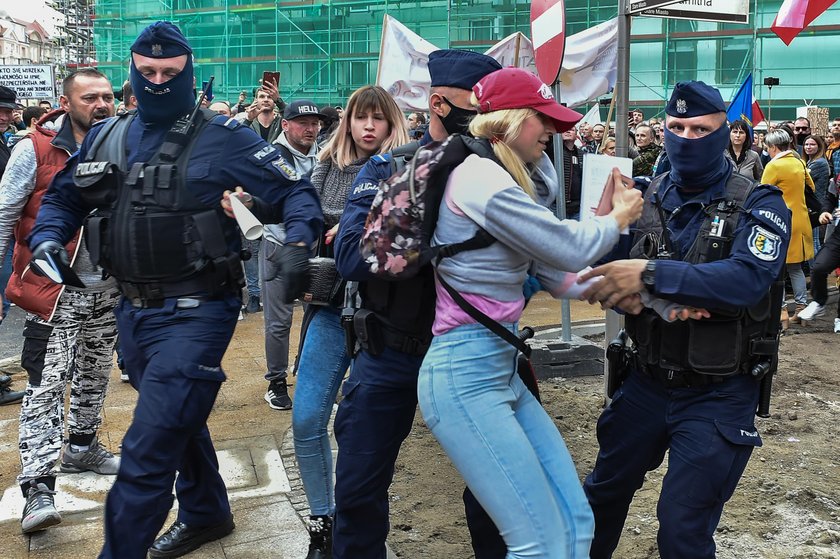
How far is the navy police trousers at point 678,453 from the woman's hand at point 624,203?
741 millimetres

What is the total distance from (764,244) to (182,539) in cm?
269

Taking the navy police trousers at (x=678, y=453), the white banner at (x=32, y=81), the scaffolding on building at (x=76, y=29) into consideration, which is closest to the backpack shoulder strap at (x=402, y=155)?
the navy police trousers at (x=678, y=453)

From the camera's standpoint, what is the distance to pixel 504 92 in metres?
2.76

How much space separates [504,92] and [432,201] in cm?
41

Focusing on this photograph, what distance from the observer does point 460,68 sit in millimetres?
3422

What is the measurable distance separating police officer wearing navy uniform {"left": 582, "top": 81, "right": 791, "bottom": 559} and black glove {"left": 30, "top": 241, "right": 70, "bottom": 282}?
2086 millimetres

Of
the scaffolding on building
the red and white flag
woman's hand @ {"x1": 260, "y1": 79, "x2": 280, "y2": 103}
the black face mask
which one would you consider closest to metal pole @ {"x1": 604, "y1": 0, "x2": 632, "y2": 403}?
the red and white flag

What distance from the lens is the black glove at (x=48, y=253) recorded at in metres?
3.51

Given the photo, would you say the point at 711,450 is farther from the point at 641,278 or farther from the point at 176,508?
the point at 176,508

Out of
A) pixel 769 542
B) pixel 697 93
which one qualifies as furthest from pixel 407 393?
pixel 769 542

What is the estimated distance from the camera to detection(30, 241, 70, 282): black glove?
351cm

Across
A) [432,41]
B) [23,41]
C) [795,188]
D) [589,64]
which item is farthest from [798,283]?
[23,41]

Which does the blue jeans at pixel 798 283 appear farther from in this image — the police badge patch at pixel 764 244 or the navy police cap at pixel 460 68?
the navy police cap at pixel 460 68

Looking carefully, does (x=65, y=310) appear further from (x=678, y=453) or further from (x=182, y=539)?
(x=678, y=453)
